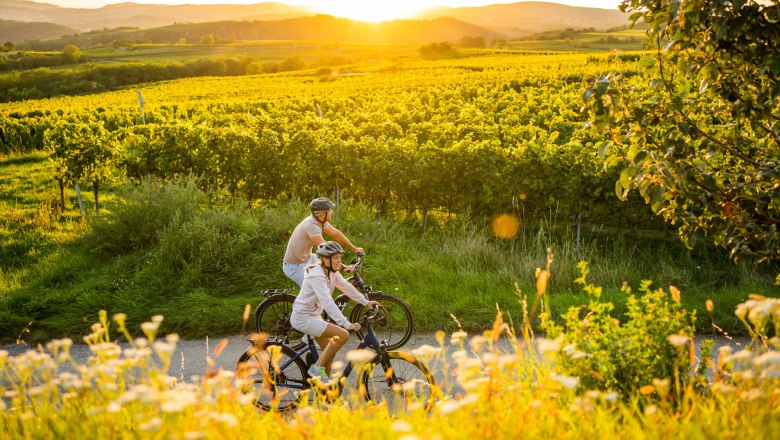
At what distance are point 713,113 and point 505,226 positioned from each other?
646 cm

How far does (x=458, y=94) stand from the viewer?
33219 mm

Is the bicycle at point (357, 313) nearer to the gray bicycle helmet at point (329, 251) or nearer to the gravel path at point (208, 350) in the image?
the gravel path at point (208, 350)

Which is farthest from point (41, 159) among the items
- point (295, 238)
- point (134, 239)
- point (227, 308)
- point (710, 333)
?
point (710, 333)

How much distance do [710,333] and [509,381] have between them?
505cm

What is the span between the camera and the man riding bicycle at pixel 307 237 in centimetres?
740

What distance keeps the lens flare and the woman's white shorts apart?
21.2ft

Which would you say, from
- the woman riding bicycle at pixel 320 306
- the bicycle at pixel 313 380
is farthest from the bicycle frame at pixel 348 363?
the woman riding bicycle at pixel 320 306

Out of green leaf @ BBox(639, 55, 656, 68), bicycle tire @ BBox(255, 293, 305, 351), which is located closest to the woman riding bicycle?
bicycle tire @ BBox(255, 293, 305, 351)

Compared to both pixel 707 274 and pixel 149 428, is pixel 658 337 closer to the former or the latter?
pixel 149 428

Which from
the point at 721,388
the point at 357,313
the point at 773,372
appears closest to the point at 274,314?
the point at 357,313

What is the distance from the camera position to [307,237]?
7.64 metres

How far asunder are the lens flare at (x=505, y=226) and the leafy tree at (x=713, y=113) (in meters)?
6.28

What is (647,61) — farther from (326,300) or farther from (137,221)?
(137,221)

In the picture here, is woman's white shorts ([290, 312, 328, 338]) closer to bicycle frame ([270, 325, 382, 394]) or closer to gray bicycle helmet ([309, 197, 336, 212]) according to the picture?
bicycle frame ([270, 325, 382, 394])
